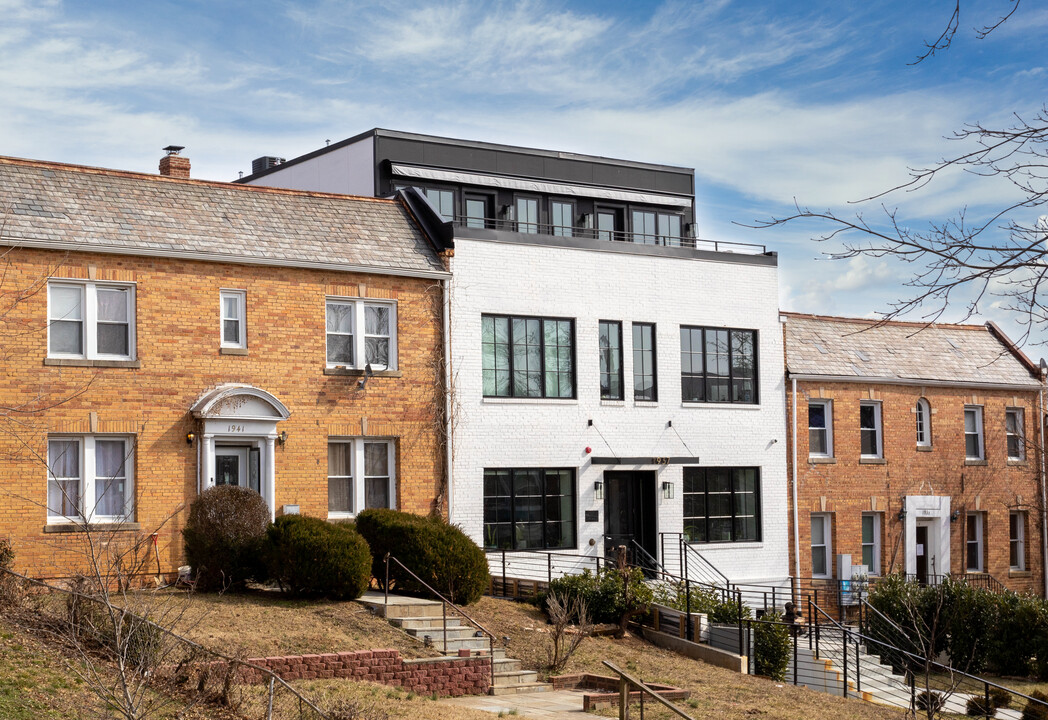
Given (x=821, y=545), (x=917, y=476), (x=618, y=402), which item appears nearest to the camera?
→ (x=618, y=402)

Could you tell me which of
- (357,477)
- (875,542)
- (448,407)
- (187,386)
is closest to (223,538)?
(187,386)

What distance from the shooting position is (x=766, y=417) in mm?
31172

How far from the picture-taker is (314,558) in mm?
20594

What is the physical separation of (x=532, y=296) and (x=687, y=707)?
40.7 feet

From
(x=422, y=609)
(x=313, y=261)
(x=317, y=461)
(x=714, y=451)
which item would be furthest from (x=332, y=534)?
(x=714, y=451)

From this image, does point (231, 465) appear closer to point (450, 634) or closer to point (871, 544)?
point (450, 634)

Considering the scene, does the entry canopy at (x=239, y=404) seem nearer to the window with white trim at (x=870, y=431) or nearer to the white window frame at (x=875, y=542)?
the window with white trim at (x=870, y=431)

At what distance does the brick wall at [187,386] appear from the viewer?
21875mm

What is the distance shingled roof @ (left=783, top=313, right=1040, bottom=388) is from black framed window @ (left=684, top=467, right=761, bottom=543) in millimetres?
3203

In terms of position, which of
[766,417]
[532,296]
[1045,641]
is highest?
[532,296]

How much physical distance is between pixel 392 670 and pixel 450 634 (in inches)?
94.6

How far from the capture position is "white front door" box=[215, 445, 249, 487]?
2414cm

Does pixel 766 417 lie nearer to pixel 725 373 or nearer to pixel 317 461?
pixel 725 373

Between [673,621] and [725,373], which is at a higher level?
[725,373]
